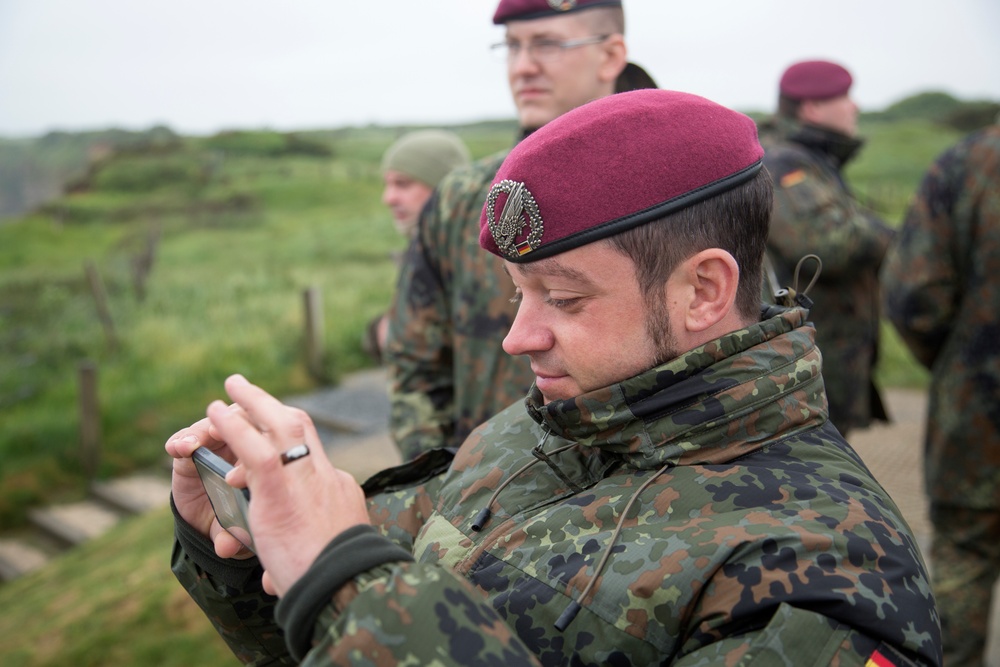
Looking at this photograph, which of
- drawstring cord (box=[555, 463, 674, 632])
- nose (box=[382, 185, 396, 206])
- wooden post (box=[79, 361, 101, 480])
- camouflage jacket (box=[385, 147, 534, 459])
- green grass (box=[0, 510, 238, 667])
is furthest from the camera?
wooden post (box=[79, 361, 101, 480])

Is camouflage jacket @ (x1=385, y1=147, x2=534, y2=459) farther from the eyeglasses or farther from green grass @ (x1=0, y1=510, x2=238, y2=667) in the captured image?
green grass @ (x1=0, y1=510, x2=238, y2=667)

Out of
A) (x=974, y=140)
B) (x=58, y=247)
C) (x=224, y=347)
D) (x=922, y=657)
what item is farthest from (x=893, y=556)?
(x=58, y=247)

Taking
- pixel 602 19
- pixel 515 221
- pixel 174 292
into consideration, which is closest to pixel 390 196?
pixel 602 19

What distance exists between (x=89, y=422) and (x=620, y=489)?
946 cm

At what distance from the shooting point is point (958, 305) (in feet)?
12.2

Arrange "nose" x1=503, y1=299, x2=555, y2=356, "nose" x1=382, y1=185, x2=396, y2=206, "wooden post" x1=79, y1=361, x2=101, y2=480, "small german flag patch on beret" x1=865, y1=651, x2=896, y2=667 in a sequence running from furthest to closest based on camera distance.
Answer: "wooden post" x1=79, y1=361, x2=101, y2=480, "nose" x1=382, y1=185, x2=396, y2=206, "nose" x1=503, y1=299, x2=555, y2=356, "small german flag patch on beret" x1=865, y1=651, x2=896, y2=667

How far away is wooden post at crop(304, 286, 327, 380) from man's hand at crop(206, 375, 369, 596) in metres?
10.3

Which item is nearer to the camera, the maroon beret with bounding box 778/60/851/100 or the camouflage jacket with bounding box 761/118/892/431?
the camouflage jacket with bounding box 761/118/892/431

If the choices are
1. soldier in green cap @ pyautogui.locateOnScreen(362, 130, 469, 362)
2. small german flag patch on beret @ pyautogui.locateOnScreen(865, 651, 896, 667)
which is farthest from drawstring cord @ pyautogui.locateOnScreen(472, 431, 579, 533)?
soldier in green cap @ pyautogui.locateOnScreen(362, 130, 469, 362)

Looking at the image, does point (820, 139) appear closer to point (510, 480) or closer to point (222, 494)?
point (510, 480)

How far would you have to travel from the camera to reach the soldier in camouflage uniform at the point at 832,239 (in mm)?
4043

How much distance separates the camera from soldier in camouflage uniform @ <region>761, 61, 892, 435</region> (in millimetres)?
4043

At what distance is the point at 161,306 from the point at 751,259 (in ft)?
41.2

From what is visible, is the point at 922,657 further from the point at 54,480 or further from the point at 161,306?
the point at 161,306
